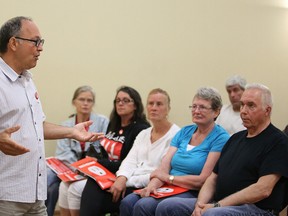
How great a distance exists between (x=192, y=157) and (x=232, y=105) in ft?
4.09

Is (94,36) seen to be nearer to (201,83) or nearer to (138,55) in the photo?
(138,55)

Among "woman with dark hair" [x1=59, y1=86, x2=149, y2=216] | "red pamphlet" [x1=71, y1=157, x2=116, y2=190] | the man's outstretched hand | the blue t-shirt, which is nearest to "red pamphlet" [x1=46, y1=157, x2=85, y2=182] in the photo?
"woman with dark hair" [x1=59, y1=86, x2=149, y2=216]

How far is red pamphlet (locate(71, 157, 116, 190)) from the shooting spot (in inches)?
117

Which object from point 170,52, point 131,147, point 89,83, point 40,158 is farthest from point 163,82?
point 40,158

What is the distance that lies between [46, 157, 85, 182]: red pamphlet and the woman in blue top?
0.67 metres

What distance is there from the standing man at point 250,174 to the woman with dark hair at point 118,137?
2.86 feet

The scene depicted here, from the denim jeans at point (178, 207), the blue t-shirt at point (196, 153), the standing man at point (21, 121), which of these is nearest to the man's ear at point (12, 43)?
the standing man at point (21, 121)

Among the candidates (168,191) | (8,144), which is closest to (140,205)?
(168,191)

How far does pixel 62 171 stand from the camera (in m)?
3.51

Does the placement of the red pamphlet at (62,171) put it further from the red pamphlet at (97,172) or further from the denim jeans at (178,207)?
the denim jeans at (178,207)

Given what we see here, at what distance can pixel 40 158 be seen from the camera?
1.90 meters

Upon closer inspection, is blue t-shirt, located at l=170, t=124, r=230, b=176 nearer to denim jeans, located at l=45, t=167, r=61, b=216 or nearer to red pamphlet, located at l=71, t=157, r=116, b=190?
red pamphlet, located at l=71, t=157, r=116, b=190

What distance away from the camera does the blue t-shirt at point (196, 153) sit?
2711mm

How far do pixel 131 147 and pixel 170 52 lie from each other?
1267mm
